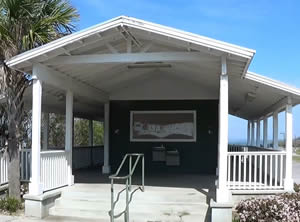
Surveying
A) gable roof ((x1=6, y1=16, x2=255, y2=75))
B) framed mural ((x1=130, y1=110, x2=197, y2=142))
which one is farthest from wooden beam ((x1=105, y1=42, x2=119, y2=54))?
framed mural ((x1=130, y1=110, x2=197, y2=142))

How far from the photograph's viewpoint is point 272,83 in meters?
9.27

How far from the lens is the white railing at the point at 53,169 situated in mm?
8992

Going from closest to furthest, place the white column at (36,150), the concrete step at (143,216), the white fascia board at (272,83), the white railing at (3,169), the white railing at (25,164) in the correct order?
→ the concrete step at (143,216) → the white column at (36,150) → the white fascia board at (272,83) → the white railing at (3,169) → the white railing at (25,164)

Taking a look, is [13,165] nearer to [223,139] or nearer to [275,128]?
[223,139]

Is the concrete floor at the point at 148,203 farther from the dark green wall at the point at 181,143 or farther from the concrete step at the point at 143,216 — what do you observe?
the dark green wall at the point at 181,143

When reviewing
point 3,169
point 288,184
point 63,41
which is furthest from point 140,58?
point 3,169

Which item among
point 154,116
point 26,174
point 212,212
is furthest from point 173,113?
point 212,212

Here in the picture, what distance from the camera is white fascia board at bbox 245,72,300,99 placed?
923 centimetres

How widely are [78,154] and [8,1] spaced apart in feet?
29.1

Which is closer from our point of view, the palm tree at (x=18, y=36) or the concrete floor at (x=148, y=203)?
the concrete floor at (x=148, y=203)

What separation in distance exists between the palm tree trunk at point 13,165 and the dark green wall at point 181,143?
5.03 metres

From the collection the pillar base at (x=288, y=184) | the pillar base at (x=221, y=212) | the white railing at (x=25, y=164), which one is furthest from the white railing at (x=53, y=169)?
the pillar base at (x=288, y=184)

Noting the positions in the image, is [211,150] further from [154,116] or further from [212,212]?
[212,212]

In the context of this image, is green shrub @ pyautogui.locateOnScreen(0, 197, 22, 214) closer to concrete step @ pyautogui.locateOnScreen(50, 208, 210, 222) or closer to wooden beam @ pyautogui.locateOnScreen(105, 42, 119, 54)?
concrete step @ pyautogui.locateOnScreen(50, 208, 210, 222)
